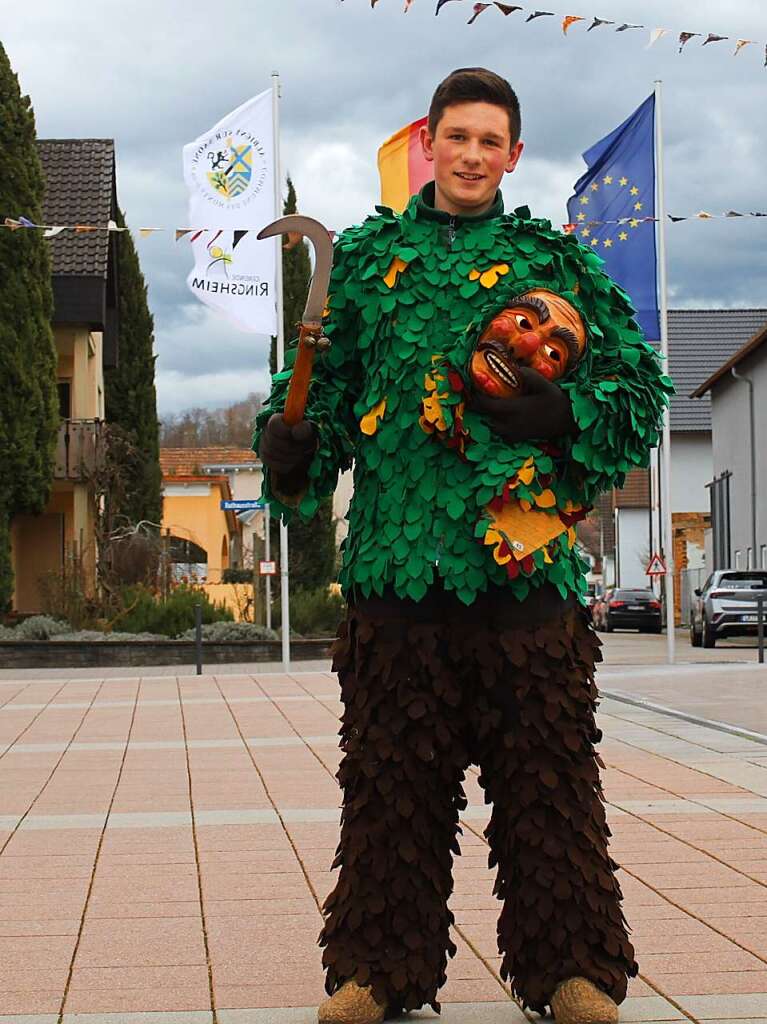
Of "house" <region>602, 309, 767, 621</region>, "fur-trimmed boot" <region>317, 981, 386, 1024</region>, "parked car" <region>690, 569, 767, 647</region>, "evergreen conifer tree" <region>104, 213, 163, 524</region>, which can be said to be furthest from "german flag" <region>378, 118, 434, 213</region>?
"house" <region>602, 309, 767, 621</region>

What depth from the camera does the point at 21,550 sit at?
32.0m

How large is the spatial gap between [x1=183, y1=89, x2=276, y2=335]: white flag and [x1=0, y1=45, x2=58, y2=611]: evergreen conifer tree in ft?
25.0

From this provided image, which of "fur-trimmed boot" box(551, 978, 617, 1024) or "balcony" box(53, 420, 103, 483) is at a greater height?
"balcony" box(53, 420, 103, 483)

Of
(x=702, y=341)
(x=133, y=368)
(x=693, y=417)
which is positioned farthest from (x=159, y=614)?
(x=693, y=417)

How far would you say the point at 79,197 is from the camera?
103 feet

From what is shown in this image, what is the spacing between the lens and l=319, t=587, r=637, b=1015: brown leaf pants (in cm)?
349

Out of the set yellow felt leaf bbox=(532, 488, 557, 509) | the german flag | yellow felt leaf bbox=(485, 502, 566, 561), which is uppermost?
the german flag

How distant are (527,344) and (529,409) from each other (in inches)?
5.3

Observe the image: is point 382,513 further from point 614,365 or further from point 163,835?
point 163,835

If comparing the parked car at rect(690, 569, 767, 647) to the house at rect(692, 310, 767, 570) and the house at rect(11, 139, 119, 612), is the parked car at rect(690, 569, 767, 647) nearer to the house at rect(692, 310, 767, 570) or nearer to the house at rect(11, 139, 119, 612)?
the house at rect(692, 310, 767, 570)

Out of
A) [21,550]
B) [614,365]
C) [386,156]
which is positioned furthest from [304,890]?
[21,550]

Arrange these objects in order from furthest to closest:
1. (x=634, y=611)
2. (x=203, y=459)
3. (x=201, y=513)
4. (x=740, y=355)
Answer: (x=203, y=459), (x=201, y=513), (x=634, y=611), (x=740, y=355)

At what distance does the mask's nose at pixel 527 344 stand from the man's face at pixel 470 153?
0.42m

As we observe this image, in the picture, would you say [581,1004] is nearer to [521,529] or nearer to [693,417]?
[521,529]
